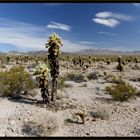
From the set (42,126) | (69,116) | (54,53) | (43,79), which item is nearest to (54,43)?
(54,53)

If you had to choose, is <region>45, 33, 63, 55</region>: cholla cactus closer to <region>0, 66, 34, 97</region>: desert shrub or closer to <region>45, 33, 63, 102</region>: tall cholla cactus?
<region>45, 33, 63, 102</region>: tall cholla cactus

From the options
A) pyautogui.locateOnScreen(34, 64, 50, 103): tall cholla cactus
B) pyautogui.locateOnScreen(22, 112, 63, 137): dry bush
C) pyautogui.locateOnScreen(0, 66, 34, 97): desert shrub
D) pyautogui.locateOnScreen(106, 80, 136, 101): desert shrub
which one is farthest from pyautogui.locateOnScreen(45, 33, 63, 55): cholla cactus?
pyautogui.locateOnScreen(22, 112, 63, 137): dry bush

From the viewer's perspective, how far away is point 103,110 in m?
11.9

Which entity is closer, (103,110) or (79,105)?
(103,110)

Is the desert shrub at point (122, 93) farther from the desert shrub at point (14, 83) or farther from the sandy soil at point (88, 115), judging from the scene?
the desert shrub at point (14, 83)

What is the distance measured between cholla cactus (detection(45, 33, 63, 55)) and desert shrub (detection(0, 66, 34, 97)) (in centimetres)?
209

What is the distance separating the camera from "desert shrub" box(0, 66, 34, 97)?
49.4 feet

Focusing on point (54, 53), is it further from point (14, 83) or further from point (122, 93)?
point (122, 93)

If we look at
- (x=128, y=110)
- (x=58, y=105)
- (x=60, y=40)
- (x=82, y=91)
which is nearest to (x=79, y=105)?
(x=58, y=105)

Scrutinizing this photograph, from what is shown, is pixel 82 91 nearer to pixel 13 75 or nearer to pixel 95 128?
pixel 13 75

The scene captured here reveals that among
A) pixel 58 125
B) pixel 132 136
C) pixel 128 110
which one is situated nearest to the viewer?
pixel 132 136

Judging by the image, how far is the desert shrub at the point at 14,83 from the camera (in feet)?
49.4

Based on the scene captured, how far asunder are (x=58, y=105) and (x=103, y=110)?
7.27 ft

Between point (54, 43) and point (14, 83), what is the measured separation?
2657mm
